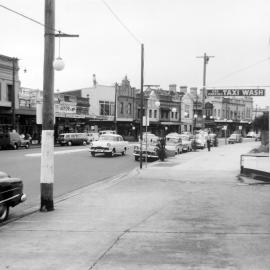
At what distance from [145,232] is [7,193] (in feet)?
10.1

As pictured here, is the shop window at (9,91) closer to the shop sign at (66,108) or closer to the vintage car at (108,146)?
the shop sign at (66,108)

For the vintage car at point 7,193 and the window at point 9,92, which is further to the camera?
the window at point 9,92

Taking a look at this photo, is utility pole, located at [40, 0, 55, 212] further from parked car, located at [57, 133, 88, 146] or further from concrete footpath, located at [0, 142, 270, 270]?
parked car, located at [57, 133, 88, 146]

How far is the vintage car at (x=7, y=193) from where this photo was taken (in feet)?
33.5

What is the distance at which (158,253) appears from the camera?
7629 millimetres

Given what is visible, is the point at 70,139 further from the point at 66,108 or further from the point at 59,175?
the point at 59,175

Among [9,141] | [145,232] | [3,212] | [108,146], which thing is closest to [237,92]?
[145,232]

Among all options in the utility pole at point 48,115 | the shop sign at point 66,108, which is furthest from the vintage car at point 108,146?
the utility pole at point 48,115

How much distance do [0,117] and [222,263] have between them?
1805 inches

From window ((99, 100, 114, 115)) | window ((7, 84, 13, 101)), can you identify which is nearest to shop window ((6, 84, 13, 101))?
window ((7, 84, 13, 101))

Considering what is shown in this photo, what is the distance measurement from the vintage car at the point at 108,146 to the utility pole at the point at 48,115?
2360cm

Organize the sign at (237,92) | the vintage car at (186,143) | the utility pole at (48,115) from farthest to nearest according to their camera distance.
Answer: the vintage car at (186,143) → the sign at (237,92) → the utility pole at (48,115)

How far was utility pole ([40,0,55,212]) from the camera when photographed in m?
11.8

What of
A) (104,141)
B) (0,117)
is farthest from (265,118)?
(0,117)
